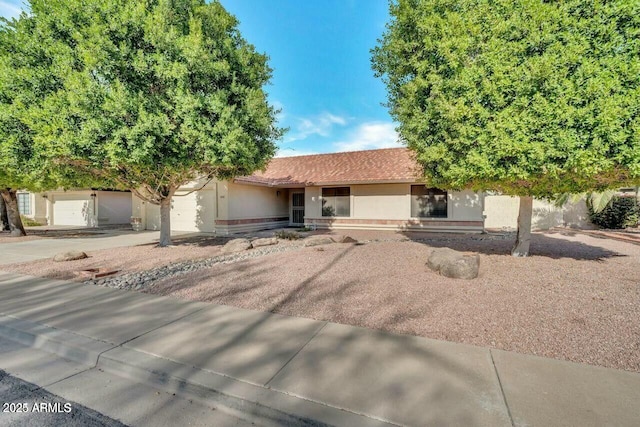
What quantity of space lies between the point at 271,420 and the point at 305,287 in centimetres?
321

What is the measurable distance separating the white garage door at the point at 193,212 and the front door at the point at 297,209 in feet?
19.6

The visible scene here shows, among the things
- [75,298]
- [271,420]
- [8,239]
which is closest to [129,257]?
[75,298]

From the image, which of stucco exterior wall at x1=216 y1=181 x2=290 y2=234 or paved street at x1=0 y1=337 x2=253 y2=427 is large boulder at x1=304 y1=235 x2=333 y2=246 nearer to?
stucco exterior wall at x1=216 y1=181 x2=290 y2=234

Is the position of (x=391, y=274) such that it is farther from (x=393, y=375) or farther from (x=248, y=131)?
(x=248, y=131)

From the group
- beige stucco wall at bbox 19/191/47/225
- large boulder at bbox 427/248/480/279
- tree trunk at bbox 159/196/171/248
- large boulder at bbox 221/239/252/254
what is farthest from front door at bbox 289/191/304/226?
beige stucco wall at bbox 19/191/47/225

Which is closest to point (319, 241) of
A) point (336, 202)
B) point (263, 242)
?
point (263, 242)

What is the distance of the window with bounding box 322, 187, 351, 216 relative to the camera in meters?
16.8

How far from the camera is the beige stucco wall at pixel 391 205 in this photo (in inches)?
564

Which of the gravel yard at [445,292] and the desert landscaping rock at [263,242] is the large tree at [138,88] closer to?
the gravel yard at [445,292]

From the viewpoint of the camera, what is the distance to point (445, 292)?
4.99m

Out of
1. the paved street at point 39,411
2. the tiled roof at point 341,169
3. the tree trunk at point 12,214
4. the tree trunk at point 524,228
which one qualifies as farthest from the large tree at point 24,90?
the tree trunk at point 524,228

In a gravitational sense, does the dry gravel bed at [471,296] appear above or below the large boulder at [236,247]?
below

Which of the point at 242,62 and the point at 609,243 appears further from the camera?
the point at 609,243

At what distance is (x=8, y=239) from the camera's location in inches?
498
